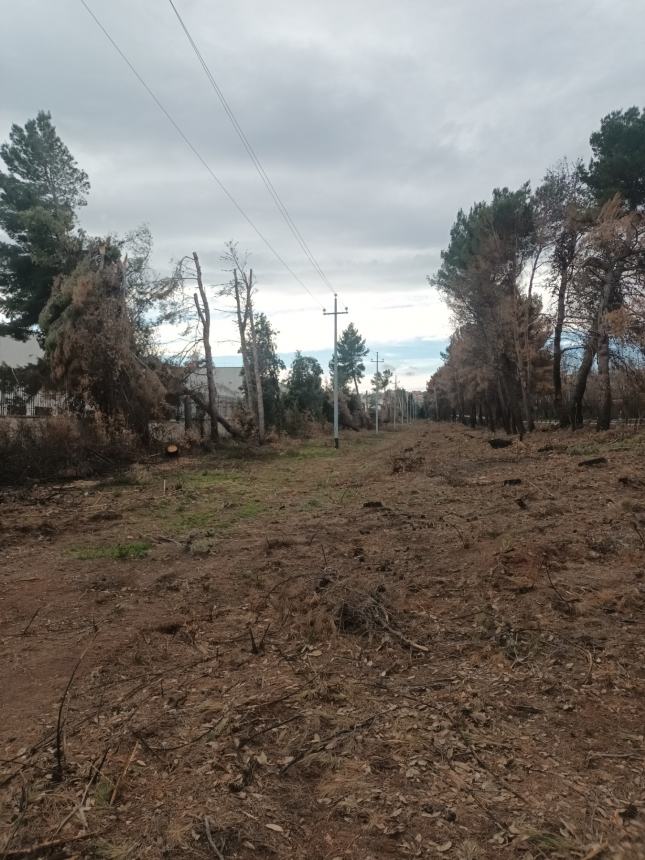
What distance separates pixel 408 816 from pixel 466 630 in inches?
94.4

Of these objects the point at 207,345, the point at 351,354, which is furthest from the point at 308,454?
the point at 351,354

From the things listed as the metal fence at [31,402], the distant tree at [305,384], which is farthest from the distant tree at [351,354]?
the metal fence at [31,402]

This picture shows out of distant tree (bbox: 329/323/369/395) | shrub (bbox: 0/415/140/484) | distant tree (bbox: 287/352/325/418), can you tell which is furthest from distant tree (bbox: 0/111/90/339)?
distant tree (bbox: 329/323/369/395)

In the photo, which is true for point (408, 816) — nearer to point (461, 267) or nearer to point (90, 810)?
point (90, 810)

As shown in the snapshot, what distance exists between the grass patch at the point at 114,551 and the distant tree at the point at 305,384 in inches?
1368

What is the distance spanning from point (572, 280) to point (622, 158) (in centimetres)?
519

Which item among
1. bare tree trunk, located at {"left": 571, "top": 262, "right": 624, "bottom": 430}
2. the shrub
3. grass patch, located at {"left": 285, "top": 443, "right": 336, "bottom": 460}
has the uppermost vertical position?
bare tree trunk, located at {"left": 571, "top": 262, "right": 624, "bottom": 430}

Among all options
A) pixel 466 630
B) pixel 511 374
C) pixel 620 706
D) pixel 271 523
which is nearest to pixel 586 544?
pixel 466 630

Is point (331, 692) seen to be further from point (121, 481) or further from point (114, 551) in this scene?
point (121, 481)

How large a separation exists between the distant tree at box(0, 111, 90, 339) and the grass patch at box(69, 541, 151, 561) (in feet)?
61.2

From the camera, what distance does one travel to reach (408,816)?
276 cm

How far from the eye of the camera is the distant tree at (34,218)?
25000 mm

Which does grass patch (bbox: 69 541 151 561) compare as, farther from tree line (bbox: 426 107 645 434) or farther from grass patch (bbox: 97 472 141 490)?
tree line (bbox: 426 107 645 434)

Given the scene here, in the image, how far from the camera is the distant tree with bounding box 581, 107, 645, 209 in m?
24.8
